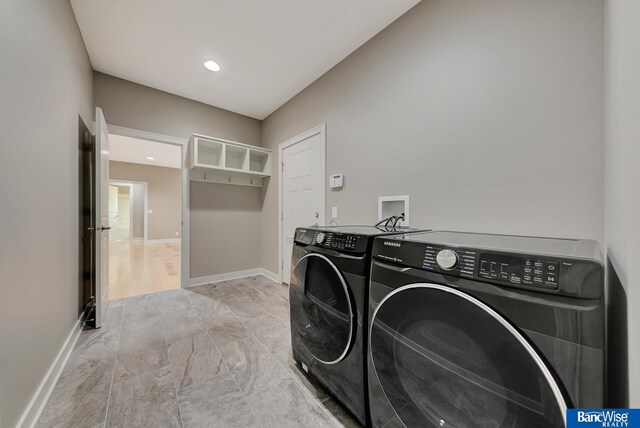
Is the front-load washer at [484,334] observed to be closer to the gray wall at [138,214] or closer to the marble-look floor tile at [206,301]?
the marble-look floor tile at [206,301]

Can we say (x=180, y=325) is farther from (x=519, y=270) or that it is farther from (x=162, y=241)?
(x=162, y=241)

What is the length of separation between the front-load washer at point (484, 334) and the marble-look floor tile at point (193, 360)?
3.71ft

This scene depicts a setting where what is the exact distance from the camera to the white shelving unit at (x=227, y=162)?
3143 mm

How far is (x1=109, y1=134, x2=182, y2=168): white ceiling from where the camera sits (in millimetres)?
5074

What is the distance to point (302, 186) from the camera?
2.95 metres

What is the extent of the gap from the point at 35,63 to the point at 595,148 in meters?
2.84

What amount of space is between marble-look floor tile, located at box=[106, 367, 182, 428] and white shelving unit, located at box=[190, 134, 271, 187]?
231 centimetres

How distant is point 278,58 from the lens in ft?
7.72

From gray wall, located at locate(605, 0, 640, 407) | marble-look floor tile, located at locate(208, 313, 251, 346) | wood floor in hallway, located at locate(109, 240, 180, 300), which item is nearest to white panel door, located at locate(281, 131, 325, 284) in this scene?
marble-look floor tile, located at locate(208, 313, 251, 346)

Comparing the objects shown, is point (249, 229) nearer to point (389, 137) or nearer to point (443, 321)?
point (389, 137)

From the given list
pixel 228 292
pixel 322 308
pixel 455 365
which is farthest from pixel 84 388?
pixel 455 365

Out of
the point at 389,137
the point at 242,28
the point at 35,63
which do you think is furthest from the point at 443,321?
the point at 242,28

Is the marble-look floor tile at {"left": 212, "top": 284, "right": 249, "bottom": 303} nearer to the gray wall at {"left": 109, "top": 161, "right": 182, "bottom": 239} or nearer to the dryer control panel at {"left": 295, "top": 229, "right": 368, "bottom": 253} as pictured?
the dryer control panel at {"left": 295, "top": 229, "right": 368, "bottom": 253}

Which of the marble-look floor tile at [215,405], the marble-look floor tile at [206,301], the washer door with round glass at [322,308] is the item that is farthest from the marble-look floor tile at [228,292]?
the washer door with round glass at [322,308]
